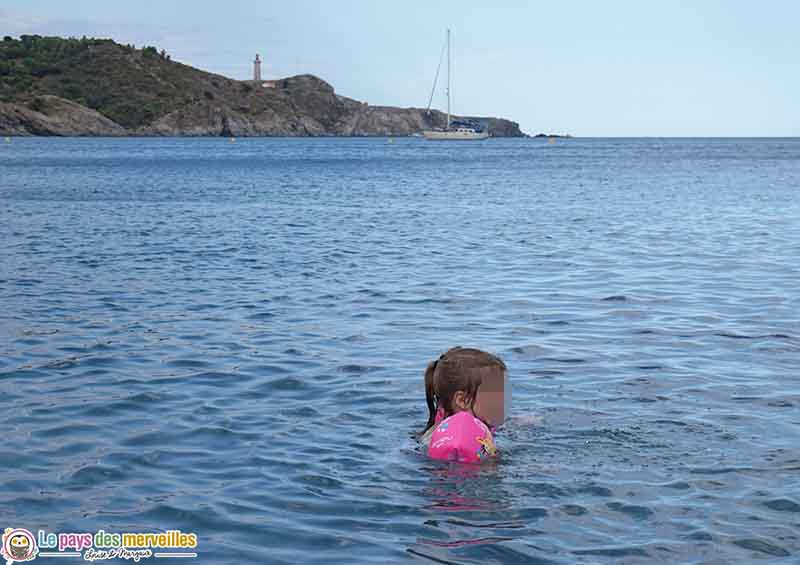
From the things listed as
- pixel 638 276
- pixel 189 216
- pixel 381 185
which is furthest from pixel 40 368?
pixel 381 185

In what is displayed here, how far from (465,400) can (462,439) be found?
313 millimetres

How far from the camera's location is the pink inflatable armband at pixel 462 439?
8258 millimetres

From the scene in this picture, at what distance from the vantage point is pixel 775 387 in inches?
442

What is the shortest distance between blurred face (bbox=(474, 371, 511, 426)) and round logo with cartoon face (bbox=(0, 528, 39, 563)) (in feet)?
11.4

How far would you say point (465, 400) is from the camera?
827 centimetres

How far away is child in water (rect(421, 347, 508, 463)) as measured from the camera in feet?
27.0

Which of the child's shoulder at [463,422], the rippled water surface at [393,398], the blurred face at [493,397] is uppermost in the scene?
the blurred face at [493,397]

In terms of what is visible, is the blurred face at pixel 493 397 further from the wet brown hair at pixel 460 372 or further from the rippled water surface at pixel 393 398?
the rippled water surface at pixel 393 398

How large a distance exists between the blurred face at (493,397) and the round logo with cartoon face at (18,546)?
349cm

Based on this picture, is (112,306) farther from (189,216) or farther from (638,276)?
(189,216)

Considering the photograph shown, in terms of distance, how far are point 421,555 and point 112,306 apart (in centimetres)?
1122

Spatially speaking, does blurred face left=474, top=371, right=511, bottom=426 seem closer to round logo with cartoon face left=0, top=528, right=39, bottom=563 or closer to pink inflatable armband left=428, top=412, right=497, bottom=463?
pink inflatable armband left=428, top=412, right=497, bottom=463

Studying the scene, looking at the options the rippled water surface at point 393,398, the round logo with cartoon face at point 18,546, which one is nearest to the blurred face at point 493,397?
the rippled water surface at point 393,398

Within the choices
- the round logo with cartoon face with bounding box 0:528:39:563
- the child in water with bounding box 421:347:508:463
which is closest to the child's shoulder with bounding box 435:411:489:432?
the child in water with bounding box 421:347:508:463
